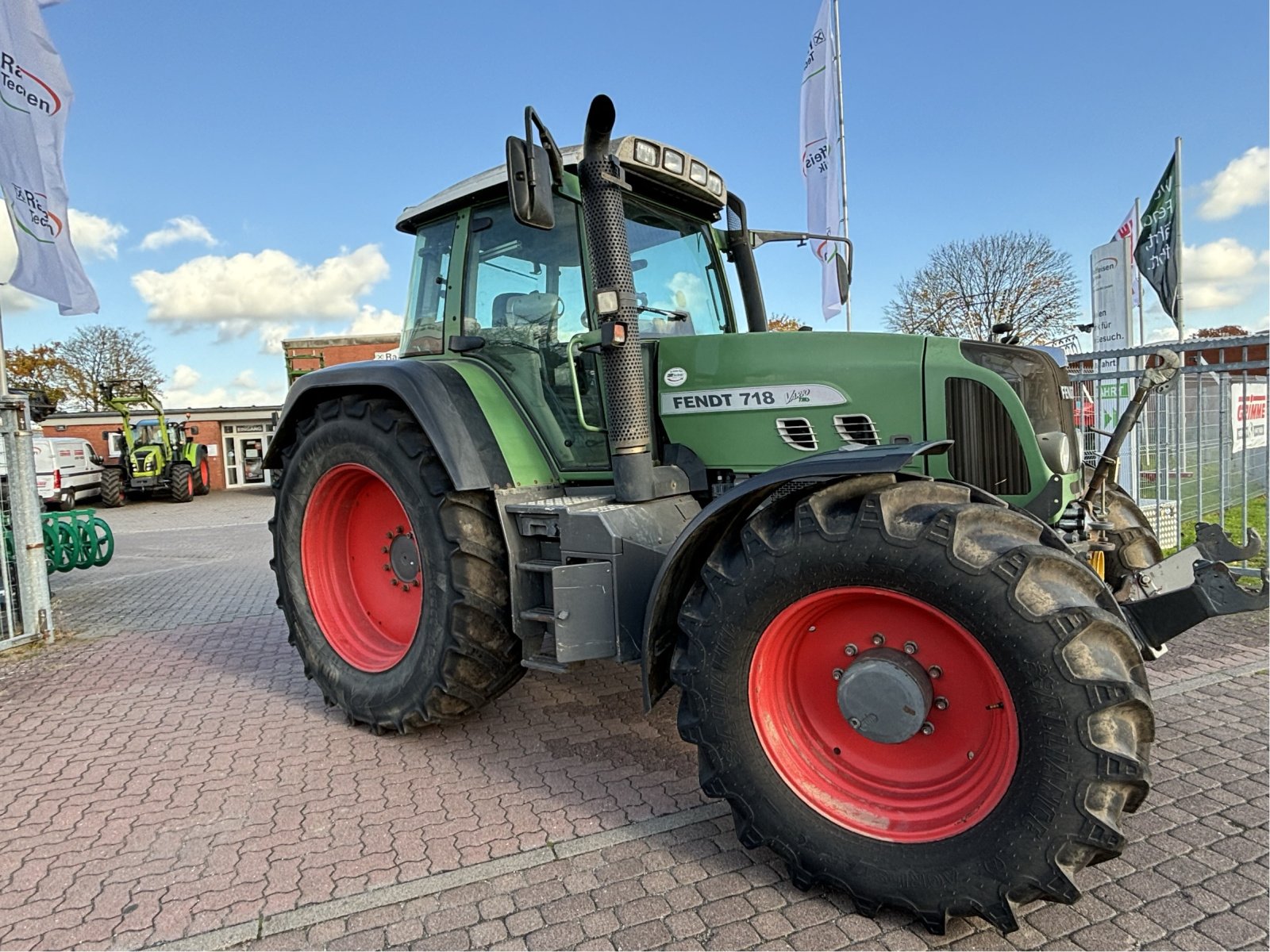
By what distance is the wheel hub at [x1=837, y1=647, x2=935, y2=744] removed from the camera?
2.25m

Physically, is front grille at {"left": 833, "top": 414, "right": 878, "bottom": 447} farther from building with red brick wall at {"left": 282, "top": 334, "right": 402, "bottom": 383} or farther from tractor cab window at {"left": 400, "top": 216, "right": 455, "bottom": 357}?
building with red brick wall at {"left": 282, "top": 334, "right": 402, "bottom": 383}

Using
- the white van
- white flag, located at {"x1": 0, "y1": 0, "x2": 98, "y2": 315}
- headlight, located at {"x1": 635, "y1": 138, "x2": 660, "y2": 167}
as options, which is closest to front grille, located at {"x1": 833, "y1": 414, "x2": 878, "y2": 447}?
headlight, located at {"x1": 635, "y1": 138, "x2": 660, "y2": 167}

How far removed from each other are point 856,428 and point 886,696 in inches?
40.9

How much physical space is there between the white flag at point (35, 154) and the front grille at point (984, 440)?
24.6 ft

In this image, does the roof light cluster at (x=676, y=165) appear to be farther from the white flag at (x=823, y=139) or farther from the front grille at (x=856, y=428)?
the white flag at (x=823, y=139)

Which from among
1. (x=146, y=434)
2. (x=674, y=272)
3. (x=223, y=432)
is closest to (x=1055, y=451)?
(x=674, y=272)

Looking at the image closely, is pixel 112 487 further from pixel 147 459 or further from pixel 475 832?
pixel 475 832

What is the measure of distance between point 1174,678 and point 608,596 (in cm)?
317

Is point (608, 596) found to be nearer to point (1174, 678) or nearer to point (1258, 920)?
point (1258, 920)

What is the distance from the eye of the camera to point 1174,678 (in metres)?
4.03

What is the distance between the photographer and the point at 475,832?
9.07ft

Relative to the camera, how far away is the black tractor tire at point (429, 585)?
3.29 m

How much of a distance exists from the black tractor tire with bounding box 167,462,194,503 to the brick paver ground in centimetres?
1746

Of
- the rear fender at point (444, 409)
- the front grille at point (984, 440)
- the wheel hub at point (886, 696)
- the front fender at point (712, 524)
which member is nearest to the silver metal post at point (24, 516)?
the rear fender at point (444, 409)
